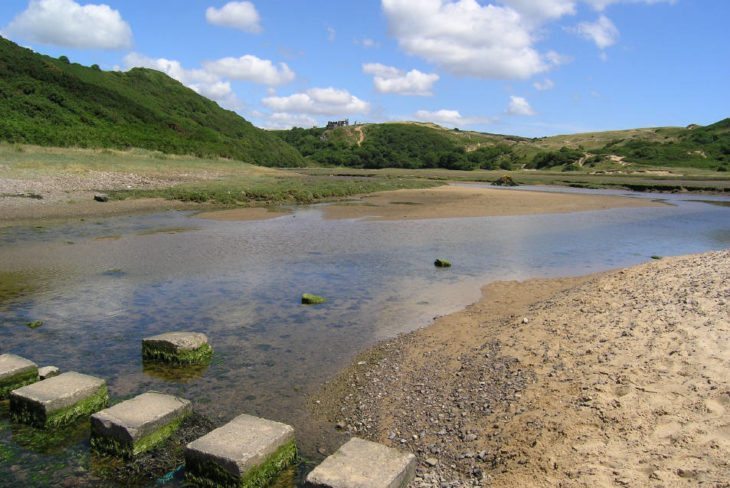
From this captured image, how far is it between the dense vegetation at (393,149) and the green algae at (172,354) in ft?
360

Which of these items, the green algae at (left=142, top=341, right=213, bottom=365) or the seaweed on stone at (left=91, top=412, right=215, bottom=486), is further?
the green algae at (left=142, top=341, right=213, bottom=365)

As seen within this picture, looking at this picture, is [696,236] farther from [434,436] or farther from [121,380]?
[121,380]

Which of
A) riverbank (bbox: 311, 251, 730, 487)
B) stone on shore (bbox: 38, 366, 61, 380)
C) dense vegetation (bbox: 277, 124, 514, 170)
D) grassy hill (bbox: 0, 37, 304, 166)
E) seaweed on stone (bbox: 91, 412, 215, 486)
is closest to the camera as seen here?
riverbank (bbox: 311, 251, 730, 487)

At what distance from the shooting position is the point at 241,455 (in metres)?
5.26

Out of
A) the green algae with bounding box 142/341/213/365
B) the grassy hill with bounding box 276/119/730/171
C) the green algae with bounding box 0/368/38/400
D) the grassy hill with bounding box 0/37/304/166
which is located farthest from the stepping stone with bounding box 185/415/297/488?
the grassy hill with bounding box 276/119/730/171

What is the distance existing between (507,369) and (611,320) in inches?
92.0

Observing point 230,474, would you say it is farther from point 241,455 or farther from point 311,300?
point 311,300

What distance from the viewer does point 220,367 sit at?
8.50 meters

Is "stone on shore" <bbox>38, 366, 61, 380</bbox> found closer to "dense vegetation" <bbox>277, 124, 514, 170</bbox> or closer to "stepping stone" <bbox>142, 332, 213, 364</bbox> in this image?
"stepping stone" <bbox>142, 332, 213, 364</bbox>

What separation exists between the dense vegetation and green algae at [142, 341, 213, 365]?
360ft

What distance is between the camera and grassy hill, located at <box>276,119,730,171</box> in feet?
321

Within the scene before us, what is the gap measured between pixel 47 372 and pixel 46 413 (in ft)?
4.88

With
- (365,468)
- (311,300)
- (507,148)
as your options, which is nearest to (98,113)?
(311,300)

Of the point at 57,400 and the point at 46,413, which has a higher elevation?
the point at 57,400
